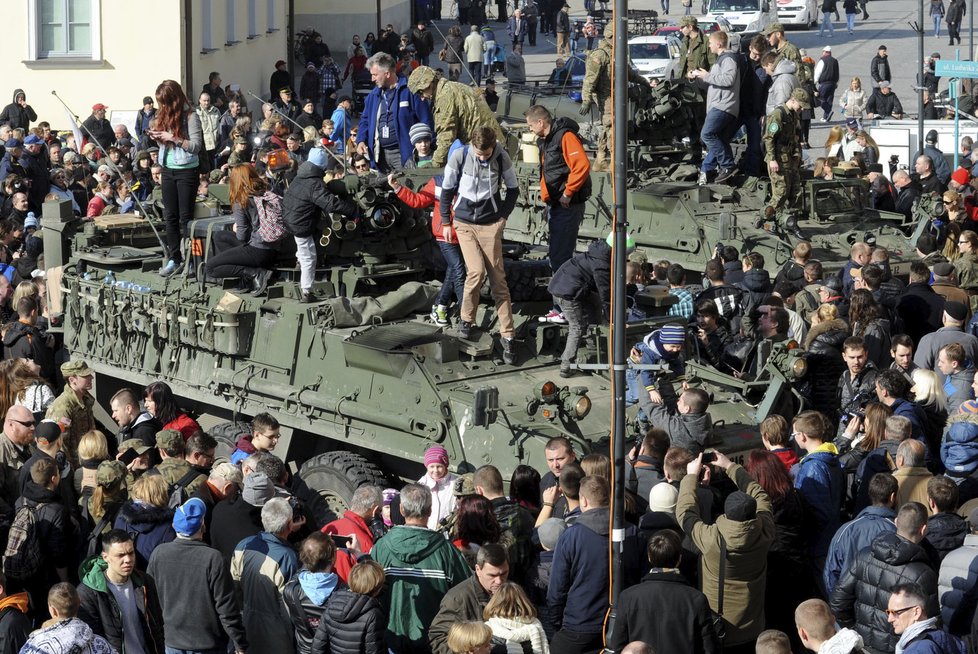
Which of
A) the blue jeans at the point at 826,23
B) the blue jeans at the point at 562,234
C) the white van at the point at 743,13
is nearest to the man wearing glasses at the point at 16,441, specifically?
the blue jeans at the point at 562,234

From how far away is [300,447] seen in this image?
12.7 meters

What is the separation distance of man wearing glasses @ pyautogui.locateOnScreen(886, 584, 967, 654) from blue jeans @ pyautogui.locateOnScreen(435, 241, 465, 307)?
5378 millimetres

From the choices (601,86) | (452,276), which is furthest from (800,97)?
(452,276)

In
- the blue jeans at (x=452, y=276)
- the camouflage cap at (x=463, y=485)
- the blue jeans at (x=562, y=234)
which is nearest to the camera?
the camouflage cap at (x=463, y=485)

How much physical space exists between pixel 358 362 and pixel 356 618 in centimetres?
397

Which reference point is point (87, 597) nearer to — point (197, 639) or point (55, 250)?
point (197, 639)

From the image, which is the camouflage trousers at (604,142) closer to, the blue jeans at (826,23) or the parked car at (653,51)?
the parked car at (653,51)

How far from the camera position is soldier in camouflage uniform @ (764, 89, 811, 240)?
59.6 feet

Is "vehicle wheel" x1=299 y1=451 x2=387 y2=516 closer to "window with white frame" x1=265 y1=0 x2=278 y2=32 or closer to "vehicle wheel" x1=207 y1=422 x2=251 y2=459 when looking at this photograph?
"vehicle wheel" x1=207 y1=422 x2=251 y2=459

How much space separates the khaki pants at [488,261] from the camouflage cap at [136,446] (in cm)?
290

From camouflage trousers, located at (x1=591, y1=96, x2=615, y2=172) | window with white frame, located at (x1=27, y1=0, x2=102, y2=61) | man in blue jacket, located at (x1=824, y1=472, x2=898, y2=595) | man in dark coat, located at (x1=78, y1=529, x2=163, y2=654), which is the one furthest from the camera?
window with white frame, located at (x1=27, y1=0, x2=102, y2=61)

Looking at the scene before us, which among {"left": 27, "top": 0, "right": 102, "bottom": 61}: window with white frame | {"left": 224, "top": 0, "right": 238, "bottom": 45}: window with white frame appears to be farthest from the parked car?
{"left": 27, "top": 0, "right": 102, "bottom": 61}: window with white frame

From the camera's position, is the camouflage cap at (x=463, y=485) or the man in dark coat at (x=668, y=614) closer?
the man in dark coat at (x=668, y=614)

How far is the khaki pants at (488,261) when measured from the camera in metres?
12.3
